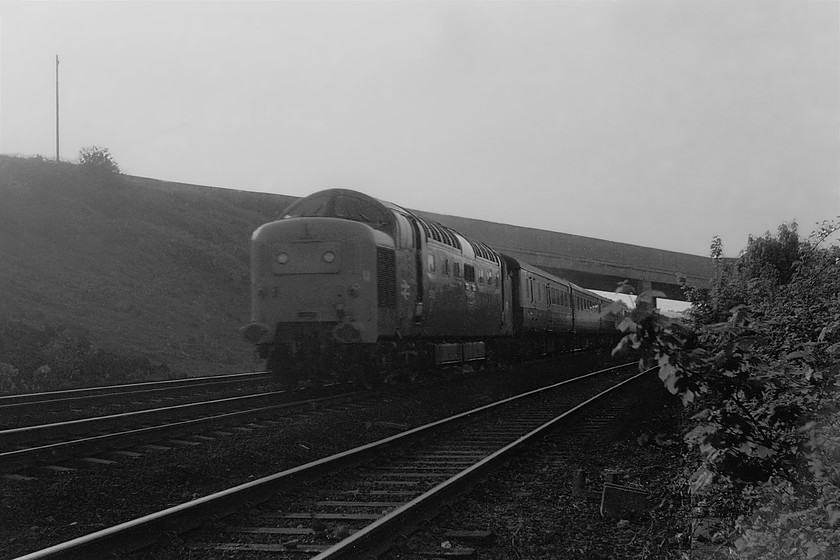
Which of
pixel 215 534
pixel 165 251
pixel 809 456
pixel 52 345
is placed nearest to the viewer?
pixel 809 456

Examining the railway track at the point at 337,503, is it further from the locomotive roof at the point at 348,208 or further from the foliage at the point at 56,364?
the foliage at the point at 56,364

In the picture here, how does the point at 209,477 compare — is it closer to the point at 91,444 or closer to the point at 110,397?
the point at 91,444

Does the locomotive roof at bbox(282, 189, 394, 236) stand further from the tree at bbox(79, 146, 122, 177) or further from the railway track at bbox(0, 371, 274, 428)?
the tree at bbox(79, 146, 122, 177)

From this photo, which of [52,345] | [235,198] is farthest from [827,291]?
[235,198]

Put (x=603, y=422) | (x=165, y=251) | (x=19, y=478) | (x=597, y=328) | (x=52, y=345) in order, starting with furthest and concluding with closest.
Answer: (x=597, y=328) < (x=165, y=251) < (x=52, y=345) < (x=603, y=422) < (x=19, y=478)

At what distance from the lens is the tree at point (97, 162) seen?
41469mm

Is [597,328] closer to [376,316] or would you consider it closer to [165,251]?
[165,251]

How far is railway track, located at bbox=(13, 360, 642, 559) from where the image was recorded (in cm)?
499

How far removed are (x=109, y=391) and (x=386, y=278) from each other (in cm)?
586

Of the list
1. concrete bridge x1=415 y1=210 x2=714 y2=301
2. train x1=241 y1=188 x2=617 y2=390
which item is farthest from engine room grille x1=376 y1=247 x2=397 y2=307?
concrete bridge x1=415 y1=210 x2=714 y2=301

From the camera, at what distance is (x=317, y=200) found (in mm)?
14133

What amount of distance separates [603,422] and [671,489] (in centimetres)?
489

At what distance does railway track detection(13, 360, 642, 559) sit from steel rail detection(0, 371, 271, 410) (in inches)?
248

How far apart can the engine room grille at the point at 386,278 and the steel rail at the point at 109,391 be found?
4358mm
